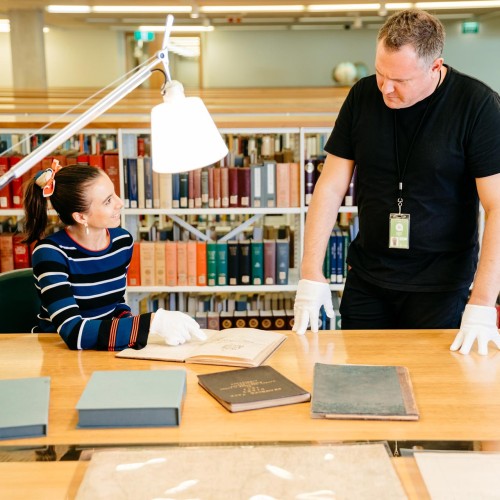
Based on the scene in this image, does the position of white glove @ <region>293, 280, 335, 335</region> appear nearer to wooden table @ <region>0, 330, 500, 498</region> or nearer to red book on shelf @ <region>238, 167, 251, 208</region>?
wooden table @ <region>0, 330, 500, 498</region>

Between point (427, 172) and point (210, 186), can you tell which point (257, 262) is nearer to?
point (210, 186)

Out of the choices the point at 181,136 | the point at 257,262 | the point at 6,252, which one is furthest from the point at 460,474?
the point at 6,252

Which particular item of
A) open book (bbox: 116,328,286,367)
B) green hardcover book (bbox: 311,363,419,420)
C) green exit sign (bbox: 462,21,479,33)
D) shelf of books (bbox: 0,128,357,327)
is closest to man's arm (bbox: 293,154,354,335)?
open book (bbox: 116,328,286,367)

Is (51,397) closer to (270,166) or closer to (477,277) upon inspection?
(477,277)

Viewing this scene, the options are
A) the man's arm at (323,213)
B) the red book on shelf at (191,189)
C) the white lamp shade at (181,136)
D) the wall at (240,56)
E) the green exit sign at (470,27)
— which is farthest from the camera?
the wall at (240,56)

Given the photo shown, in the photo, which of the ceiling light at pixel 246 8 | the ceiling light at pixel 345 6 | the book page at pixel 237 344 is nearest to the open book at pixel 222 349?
the book page at pixel 237 344

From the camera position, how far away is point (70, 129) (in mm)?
1561

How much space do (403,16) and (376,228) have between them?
617 millimetres

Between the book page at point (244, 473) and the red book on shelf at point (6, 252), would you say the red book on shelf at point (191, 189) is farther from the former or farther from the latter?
the book page at point (244, 473)

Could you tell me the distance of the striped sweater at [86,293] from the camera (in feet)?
5.79

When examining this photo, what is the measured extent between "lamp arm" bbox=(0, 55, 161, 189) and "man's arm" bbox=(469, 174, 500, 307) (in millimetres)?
975

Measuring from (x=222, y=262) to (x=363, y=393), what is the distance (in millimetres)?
2664

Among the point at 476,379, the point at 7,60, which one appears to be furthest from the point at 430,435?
the point at 7,60

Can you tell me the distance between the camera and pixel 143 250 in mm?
4016
